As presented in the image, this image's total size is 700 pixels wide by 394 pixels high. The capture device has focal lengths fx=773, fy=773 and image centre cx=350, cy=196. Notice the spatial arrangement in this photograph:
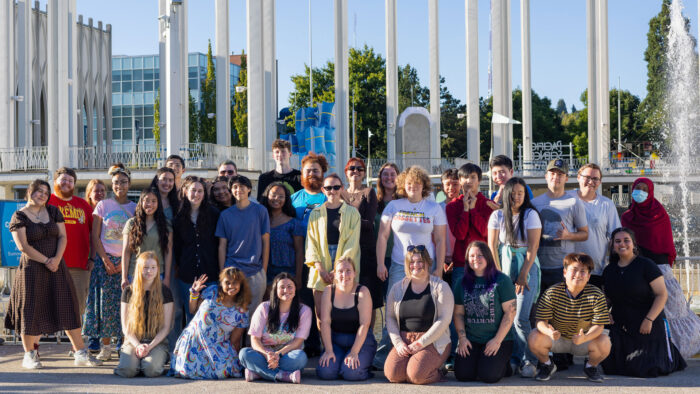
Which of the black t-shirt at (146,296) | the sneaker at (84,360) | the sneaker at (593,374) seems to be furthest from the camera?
the sneaker at (84,360)

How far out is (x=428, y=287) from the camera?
7.62m

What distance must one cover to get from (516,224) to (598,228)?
102 cm

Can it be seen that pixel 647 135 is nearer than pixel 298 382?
No

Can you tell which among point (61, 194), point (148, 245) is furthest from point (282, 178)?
point (61, 194)

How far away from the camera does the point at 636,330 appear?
771 cm

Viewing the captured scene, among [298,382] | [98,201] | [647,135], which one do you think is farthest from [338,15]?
[647,135]

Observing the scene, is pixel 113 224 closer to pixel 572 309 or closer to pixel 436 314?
pixel 436 314

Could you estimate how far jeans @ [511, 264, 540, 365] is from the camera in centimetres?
788

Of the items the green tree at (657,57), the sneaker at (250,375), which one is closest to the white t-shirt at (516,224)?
the sneaker at (250,375)

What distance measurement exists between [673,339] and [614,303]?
0.90 metres

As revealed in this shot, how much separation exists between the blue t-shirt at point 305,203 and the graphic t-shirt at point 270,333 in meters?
1.24

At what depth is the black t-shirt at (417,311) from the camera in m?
7.52

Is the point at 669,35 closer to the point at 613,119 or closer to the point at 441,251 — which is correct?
the point at 613,119

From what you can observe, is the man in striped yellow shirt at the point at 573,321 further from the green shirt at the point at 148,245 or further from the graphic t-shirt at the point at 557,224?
the green shirt at the point at 148,245
